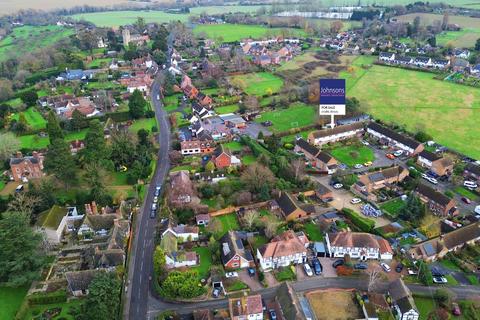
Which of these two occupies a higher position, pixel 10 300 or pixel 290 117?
pixel 290 117

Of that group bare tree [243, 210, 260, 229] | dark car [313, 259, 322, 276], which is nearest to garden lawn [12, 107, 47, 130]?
bare tree [243, 210, 260, 229]

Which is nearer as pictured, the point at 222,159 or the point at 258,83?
the point at 222,159

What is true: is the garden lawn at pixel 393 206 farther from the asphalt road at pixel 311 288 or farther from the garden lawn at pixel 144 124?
the garden lawn at pixel 144 124

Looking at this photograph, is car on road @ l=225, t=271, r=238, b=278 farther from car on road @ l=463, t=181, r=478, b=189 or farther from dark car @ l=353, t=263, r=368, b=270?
car on road @ l=463, t=181, r=478, b=189

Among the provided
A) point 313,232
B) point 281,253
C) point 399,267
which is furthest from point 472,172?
point 281,253

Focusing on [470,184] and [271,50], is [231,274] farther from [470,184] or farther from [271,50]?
[271,50]

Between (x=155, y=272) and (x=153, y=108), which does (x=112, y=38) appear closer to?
(x=153, y=108)

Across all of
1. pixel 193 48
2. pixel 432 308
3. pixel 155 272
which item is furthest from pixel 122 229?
pixel 193 48
